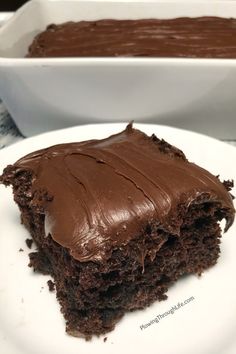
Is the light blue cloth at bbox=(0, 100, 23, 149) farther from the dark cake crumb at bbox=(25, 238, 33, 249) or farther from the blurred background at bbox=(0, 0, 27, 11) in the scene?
the blurred background at bbox=(0, 0, 27, 11)

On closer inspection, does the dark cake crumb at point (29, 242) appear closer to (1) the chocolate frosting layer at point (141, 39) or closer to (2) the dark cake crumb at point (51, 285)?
(2) the dark cake crumb at point (51, 285)

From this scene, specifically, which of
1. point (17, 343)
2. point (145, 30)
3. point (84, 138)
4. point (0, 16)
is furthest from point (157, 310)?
point (0, 16)

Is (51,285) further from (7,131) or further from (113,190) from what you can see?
(7,131)

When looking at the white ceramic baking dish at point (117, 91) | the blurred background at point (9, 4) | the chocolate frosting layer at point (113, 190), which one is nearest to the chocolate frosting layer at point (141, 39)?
the white ceramic baking dish at point (117, 91)

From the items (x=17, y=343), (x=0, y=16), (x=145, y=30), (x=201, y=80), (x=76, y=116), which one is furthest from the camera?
(x=0, y=16)

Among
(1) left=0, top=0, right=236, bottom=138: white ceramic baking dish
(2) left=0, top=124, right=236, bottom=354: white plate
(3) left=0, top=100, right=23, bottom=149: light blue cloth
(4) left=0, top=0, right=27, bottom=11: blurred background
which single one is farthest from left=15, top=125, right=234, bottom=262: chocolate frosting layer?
(4) left=0, top=0, right=27, bottom=11: blurred background

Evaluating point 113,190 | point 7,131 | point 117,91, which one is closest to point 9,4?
point 7,131

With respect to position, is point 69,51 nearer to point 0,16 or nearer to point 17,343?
point 0,16
